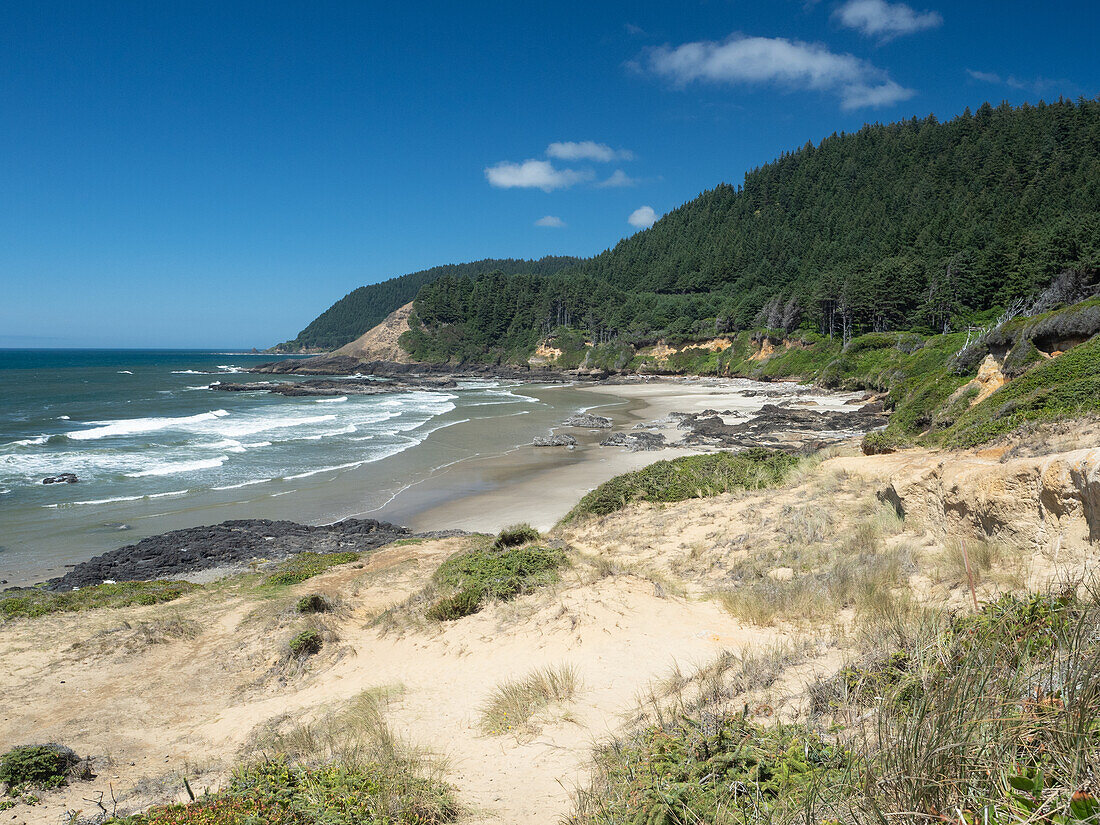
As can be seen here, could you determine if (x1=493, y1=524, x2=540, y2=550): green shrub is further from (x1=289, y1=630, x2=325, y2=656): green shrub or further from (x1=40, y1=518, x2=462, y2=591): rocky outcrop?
(x1=40, y1=518, x2=462, y2=591): rocky outcrop

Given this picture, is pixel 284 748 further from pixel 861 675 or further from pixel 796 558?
pixel 796 558

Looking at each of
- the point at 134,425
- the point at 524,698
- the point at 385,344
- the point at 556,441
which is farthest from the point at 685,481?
the point at 385,344

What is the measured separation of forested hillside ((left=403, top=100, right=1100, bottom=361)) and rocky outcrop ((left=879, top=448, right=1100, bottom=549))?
55591mm

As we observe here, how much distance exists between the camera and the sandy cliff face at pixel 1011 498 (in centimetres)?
533

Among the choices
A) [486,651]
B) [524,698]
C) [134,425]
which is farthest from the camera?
[134,425]

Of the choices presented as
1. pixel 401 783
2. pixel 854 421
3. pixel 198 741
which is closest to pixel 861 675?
pixel 401 783

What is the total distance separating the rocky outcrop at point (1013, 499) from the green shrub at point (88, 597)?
45.0 ft

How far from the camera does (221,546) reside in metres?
15.7

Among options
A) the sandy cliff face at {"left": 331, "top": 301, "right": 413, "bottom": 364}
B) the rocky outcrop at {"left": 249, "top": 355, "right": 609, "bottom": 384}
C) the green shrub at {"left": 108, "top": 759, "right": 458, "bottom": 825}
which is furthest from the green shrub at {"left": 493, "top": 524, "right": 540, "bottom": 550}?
the sandy cliff face at {"left": 331, "top": 301, "right": 413, "bottom": 364}

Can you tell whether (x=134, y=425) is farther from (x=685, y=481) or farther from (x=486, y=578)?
(x=486, y=578)

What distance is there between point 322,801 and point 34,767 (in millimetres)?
3105

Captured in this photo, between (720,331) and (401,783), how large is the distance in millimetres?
83325

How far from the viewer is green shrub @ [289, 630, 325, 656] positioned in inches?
304

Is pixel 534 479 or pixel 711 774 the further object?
pixel 534 479
